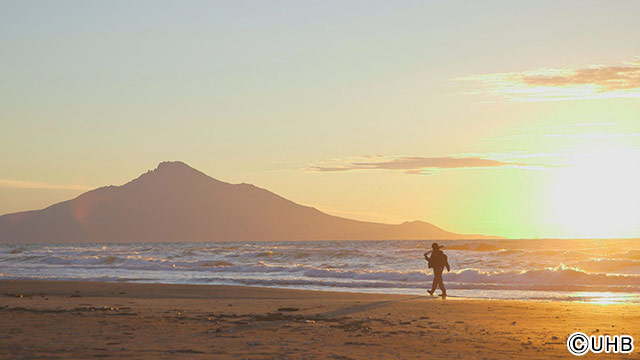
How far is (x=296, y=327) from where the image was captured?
1241 cm

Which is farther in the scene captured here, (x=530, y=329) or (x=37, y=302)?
(x=37, y=302)

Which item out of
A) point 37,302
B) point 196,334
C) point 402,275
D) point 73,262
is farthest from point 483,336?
point 73,262

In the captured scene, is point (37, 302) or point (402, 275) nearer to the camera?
point (37, 302)

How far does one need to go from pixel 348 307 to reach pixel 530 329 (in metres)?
4.98

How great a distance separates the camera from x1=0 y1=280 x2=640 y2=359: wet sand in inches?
387

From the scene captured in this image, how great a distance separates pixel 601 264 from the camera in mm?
35656

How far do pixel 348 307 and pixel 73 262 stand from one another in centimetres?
4526

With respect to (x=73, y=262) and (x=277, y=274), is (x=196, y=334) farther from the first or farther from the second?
(x=73, y=262)

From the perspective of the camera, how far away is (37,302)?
685 inches

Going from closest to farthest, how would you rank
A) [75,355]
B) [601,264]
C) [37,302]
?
[75,355] < [37,302] < [601,264]

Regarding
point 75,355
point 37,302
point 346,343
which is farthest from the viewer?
point 37,302

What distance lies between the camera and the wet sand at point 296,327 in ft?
32.2

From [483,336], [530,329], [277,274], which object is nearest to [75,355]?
[483,336]

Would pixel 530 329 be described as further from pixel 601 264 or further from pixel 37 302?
pixel 601 264
